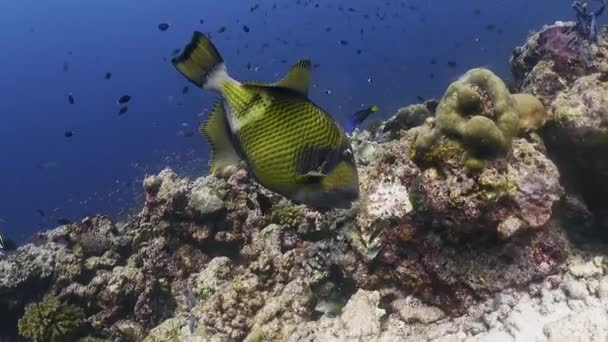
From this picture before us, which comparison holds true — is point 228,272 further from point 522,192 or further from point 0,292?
point 0,292

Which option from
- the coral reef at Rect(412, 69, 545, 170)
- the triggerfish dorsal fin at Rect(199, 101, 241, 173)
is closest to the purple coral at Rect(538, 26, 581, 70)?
the coral reef at Rect(412, 69, 545, 170)

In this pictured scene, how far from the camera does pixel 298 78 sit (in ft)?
6.54

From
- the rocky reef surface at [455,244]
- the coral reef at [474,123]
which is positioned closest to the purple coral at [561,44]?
the rocky reef surface at [455,244]

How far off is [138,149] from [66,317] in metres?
78.8

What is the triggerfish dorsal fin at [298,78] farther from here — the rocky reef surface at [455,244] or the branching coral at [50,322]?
the branching coral at [50,322]

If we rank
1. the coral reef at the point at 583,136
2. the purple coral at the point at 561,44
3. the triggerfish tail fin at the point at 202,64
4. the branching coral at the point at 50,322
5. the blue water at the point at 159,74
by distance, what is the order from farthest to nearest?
the blue water at the point at 159,74 < the branching coral at the point at 50,322 < the purple coral at the point at 561,44 < the coral reef at the point at 583,136 < the triggerfish tail fin at the point at 202,64

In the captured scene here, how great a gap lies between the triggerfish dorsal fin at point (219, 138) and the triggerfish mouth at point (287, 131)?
66 millimetres

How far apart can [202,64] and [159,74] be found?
499 ft

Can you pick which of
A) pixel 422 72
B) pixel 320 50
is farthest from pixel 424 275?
pixel 320 50

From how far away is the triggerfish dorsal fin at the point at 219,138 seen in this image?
2.09 meters

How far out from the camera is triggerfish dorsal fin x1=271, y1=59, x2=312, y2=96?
1982 mm

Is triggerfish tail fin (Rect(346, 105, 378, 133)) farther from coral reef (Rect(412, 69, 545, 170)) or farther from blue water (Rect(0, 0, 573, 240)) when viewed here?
blue water (Rect(0, 0, 573, 240))

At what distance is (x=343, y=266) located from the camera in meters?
4.77

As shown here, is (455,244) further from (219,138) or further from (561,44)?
(561,44)
